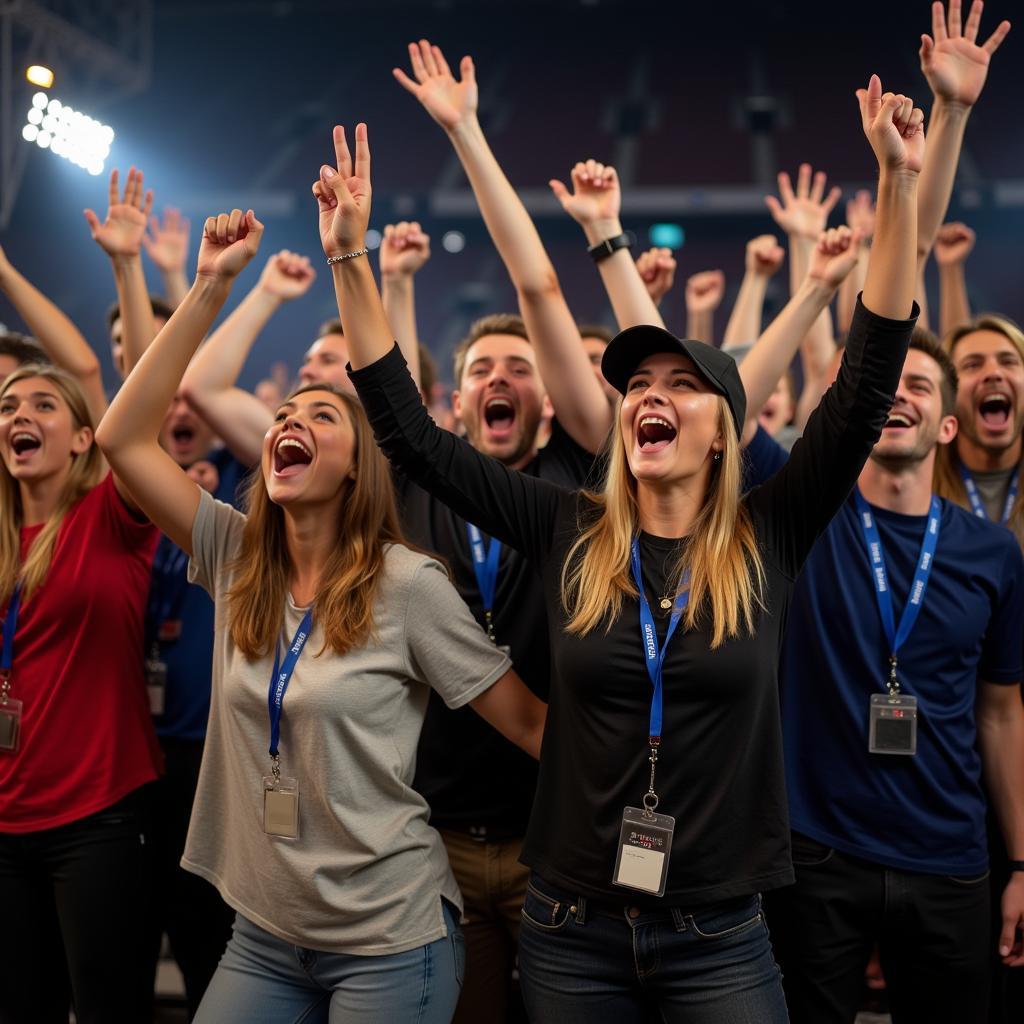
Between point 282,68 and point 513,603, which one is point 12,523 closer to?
point 513,603

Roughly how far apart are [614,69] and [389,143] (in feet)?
8.86

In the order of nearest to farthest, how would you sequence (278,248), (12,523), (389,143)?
(12,523) < (278,248) < (389,143)

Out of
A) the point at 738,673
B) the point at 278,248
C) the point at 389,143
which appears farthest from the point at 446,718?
the point at 389,143

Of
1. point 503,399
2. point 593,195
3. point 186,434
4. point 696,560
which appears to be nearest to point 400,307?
point 503,399

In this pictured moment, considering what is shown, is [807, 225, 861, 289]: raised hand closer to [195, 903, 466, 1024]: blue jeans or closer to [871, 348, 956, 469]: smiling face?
[871, 348, 956, 469]: smiling face

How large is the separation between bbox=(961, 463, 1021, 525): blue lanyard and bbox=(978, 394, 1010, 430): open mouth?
0.39 ft

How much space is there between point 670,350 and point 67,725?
1370 mm

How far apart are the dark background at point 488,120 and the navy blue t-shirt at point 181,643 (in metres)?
8.45

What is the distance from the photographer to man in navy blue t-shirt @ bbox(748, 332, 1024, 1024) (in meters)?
1.83

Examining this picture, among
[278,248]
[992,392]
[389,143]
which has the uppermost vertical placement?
[389,143]

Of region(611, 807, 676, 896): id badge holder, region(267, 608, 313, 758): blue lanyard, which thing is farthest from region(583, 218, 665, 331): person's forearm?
region(611, 807, 676, 896): id badge holder

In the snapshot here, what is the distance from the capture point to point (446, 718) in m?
1.98

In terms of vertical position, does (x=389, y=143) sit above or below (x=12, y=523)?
above

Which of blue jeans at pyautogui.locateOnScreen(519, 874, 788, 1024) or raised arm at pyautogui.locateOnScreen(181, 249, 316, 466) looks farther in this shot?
raised arm at pyautogui.locateOnScreen(181, 249, 316, 466)
